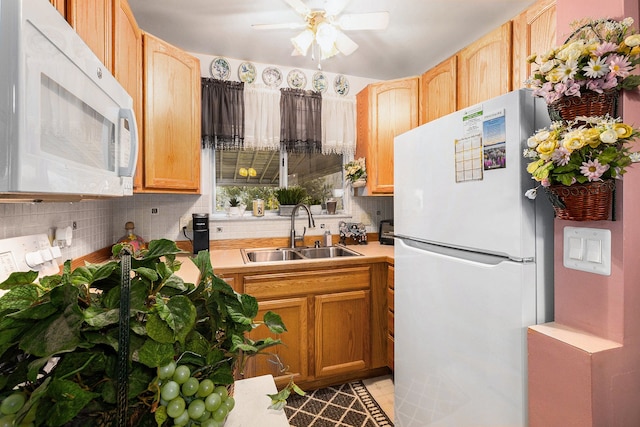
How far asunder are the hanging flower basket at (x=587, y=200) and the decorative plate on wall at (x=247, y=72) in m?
2.39

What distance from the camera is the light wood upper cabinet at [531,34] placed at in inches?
62.3

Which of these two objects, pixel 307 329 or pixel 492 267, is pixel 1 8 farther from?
pixel 307 329

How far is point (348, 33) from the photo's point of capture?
7.22 feet

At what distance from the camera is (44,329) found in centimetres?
36

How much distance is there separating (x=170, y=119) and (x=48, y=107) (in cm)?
159

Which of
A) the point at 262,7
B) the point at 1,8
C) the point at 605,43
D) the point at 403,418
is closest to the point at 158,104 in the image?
the point at 262,7

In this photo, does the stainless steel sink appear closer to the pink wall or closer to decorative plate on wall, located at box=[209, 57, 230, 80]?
decorative plate on wall, located at box=[209, 57, 230, 80]

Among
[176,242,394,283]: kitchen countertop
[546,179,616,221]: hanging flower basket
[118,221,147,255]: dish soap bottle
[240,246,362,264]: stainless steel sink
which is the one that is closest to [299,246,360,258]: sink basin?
[240,246,362,264]: stainless steel sink

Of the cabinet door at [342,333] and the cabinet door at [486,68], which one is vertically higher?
the cabinet door at [486,68]

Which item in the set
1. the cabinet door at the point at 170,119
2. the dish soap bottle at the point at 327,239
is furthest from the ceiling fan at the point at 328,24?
the dish soap bottle at the point at 327,239

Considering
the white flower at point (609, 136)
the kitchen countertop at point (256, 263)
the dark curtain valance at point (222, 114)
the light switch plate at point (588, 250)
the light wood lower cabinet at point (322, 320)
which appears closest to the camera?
the white flower at point (609, 136)

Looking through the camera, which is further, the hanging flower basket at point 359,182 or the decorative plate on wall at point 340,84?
the decorative plate on wall at point 340,84

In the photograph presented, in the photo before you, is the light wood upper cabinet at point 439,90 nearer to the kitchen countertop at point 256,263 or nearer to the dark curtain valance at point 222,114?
the kitchen countertop at point 256,263

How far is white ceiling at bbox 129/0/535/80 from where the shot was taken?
1.90 metres
